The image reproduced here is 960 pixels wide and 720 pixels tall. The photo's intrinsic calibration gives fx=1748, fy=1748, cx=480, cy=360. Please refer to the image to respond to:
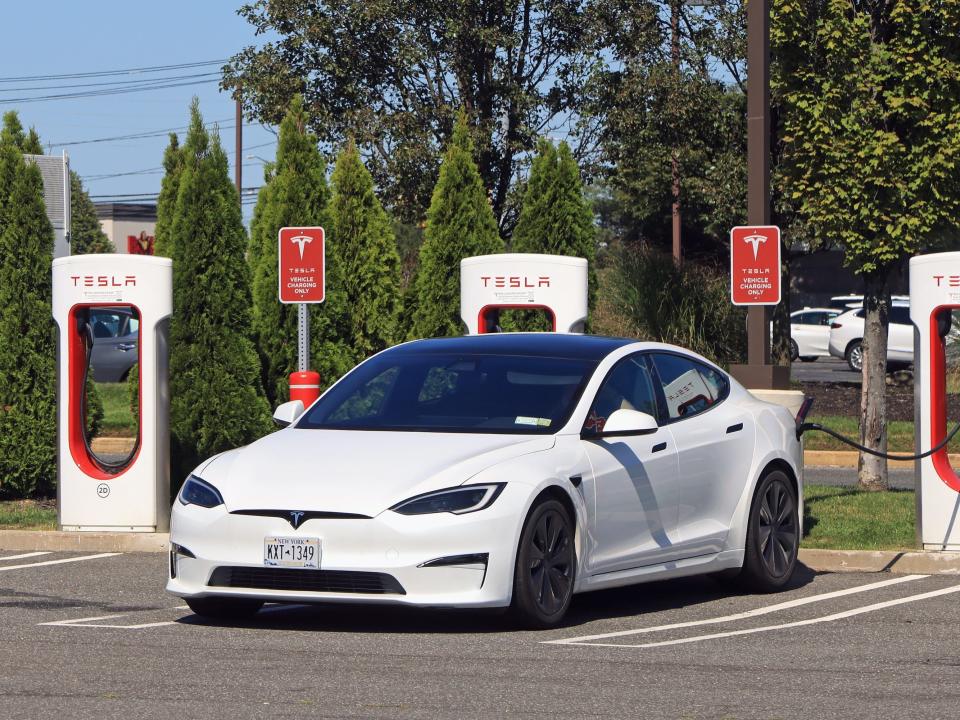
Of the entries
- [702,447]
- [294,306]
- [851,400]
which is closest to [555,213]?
[294,306]

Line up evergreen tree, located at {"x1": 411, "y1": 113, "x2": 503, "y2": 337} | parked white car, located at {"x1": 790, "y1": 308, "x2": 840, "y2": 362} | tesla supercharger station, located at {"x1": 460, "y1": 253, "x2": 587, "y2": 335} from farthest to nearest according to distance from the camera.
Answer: parked white car, located at {"x1": 790, "y1": 308, "x2": 840, "y2": 362} → evergreen tree, located at {"x1": 411, "y1": 113, "x2": 503, "y2": 337} → tesla supercharger station, located at {"x1": 460, "y1": 253, "x2": 587, "y2": 335}

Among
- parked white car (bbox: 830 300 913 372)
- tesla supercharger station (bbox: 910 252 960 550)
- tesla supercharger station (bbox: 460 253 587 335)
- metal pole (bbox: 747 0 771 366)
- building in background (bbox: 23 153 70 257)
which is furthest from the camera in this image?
parked white car (bbox: 830 300 913 372)

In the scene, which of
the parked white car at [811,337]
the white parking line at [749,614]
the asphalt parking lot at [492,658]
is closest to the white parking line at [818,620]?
the asphalt parking lot at [492,658]

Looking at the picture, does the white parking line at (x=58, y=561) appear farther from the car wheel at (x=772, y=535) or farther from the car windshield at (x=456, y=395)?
the car wheel at (x=772, y=535)

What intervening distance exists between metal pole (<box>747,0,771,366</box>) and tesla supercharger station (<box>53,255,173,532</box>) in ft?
16.8

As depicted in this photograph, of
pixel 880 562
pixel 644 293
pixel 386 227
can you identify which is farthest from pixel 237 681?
pixel 644 293

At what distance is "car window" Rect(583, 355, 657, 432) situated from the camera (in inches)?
372

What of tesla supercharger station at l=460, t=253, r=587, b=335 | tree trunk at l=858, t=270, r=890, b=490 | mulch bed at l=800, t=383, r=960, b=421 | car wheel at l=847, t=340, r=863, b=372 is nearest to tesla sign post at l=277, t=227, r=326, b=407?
tesla supercharger station at l=460, t=253, r=587, b=335

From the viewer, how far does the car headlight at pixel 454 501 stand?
8266 mm

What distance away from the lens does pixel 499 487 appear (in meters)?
8.43

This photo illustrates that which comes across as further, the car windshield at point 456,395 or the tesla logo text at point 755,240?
the tesla logo text at point 755,240

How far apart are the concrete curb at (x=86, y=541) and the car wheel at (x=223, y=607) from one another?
11.6ft

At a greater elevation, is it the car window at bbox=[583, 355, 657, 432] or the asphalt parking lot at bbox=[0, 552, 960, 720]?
the car window at bbox=[583, 355, 657, 432]

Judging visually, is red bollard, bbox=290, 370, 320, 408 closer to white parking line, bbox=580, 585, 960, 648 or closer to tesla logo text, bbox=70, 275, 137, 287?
tesla logo text, bbox=70, 275, 137, 287
